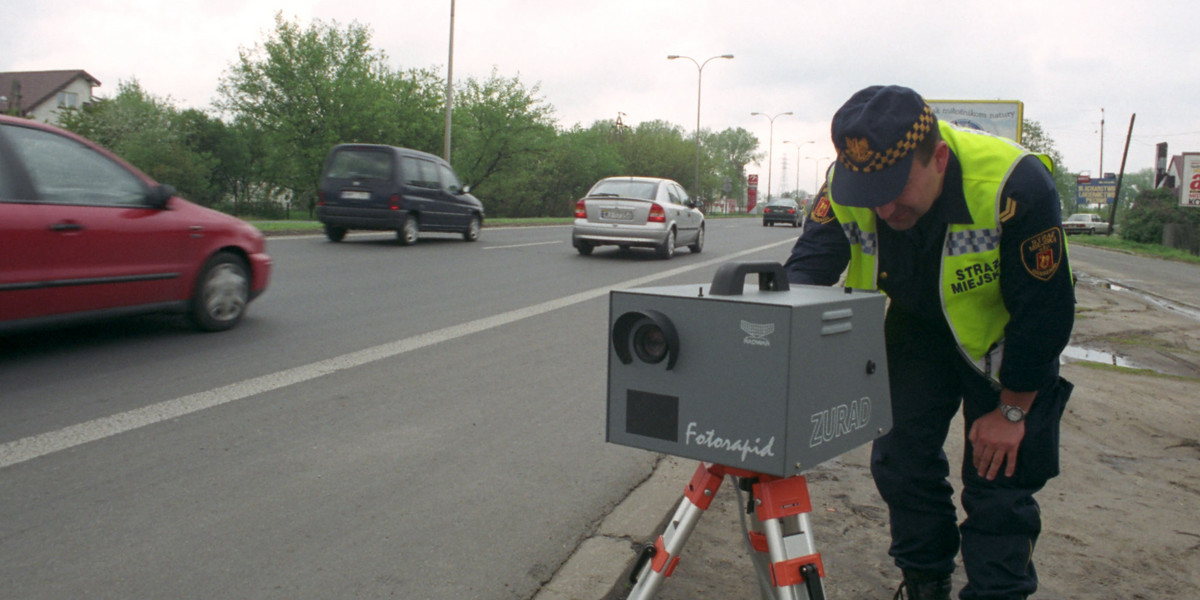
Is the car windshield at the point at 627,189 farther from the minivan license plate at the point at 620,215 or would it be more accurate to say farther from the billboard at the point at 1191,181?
the billboard at the point at 1191,181

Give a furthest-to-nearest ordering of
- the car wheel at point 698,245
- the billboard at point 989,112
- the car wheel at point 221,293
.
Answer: the car wheel at point 698,245 → the billboard at point 989,112 → the car wheel at point 221,293

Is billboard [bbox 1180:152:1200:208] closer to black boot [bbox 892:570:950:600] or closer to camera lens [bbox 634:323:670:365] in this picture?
black boot [bbox 892:570:950:600]

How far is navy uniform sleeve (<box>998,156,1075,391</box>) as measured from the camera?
2.06 metres

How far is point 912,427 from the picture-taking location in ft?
8.22

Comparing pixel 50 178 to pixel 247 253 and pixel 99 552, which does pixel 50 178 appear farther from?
pixel 99 552

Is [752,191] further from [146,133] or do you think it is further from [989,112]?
[989,112]

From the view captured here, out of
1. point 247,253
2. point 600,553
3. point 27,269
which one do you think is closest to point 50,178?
point 27,269

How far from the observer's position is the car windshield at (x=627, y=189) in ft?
53.2

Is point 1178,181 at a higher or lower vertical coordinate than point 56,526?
higher

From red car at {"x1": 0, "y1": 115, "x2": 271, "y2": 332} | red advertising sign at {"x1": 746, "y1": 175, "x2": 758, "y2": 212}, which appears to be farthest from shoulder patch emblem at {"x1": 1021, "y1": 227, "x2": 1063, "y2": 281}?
red advertising sign at {"x1": 746, "y1": 175, "x2": 758, "y2": 212}

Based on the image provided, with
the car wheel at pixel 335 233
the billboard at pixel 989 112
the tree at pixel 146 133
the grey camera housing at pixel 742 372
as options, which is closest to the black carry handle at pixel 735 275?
the grey camera housing at pixel 742 372

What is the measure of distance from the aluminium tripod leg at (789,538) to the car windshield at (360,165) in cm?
1566

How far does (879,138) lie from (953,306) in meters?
0.55

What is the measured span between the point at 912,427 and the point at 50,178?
5710 millimetres
